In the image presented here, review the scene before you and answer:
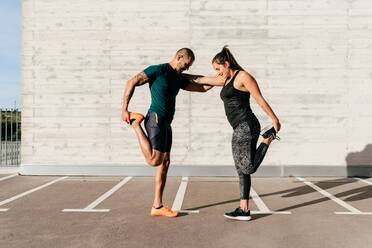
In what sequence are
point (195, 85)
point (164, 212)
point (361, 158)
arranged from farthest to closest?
point (361, 158) < point (195, 85) < point (164, 212)

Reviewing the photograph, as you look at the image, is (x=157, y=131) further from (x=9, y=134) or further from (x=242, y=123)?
(x=9, y=134)

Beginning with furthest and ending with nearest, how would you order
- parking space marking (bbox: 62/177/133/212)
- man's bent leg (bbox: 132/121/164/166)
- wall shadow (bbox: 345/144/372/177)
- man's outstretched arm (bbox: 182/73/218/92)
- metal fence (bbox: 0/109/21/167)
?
metal fence (bbox: 0/109/21/167) < wall shadow (bbox: 345/144/372/177) < parking space marking (bbox: 62/177/133/212) < man's outstretched arm (bbox: 182/73/218/92) < man's bent leg (bbox: 132/121/164/166)

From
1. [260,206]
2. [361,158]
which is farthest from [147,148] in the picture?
[361,158]

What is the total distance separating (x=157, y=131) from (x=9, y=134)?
19.4 ft

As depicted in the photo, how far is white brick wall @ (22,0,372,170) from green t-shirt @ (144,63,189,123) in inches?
132

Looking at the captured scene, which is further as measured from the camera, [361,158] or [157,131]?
[361,158]

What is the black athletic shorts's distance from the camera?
375cm

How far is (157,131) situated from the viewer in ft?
12.3

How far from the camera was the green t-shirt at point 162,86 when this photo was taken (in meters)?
3.82

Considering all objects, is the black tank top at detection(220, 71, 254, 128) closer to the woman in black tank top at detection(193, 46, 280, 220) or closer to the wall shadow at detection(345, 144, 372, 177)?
the woman in black tank top at detection(193, 46, 280, 220)

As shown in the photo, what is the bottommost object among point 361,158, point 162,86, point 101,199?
point 101,199

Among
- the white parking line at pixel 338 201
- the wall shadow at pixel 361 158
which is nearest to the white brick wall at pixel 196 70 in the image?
the wall shadow at pixel 361 158

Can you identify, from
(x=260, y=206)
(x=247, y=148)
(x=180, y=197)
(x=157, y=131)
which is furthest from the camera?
(x=180, y=197)

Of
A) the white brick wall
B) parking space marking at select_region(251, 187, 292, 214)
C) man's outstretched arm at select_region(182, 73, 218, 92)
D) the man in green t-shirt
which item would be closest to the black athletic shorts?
the man in green t-shirt
